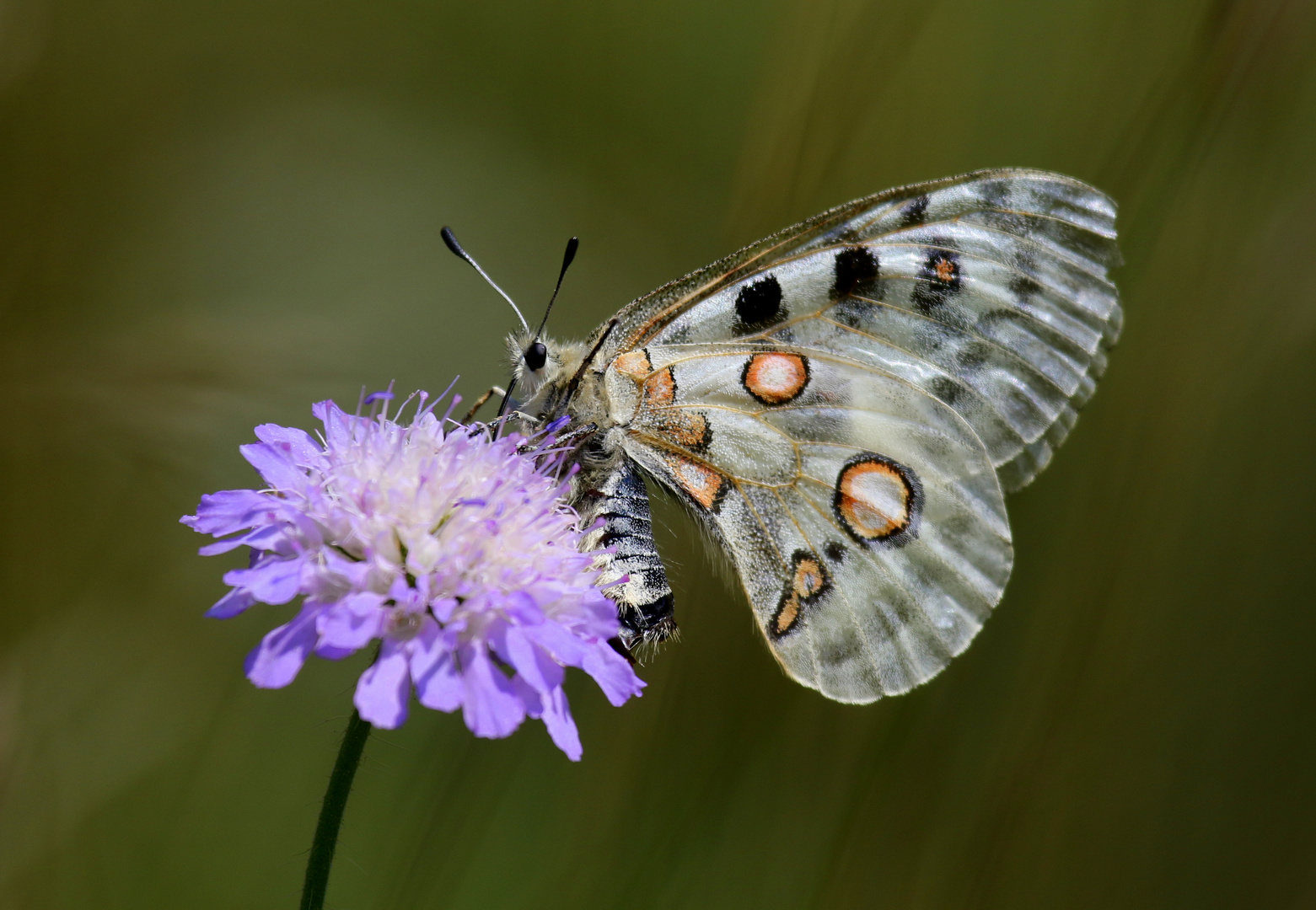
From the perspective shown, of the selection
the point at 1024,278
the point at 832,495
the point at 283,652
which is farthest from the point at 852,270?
the point at 283,652

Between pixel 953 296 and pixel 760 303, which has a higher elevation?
pixel 953 296

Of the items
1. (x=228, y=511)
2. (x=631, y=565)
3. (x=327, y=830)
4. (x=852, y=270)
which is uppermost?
(x=852, y=270)

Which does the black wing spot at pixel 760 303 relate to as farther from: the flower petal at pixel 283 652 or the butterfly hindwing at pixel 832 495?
the flower petal at pixel 283 652

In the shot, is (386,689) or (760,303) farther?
(760,303)

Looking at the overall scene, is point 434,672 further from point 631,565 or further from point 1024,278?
point 1024,278

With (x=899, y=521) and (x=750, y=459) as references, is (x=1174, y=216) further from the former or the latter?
(x=750, y=459)

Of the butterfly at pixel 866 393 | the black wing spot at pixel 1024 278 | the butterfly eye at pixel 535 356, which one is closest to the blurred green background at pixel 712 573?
the butterfly at pixel 866 393
